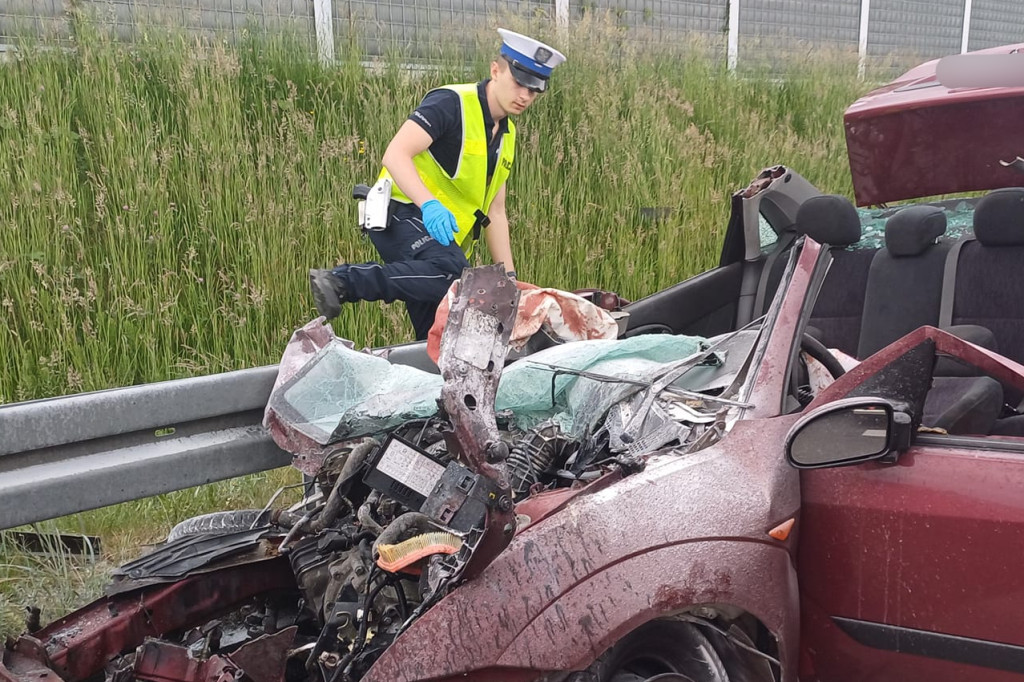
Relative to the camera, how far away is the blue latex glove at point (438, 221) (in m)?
4.58

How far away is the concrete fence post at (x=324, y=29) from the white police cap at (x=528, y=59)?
7.04 feet

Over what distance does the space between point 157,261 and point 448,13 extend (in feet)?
12.3

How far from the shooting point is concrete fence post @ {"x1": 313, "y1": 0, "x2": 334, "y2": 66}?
645 centimetres

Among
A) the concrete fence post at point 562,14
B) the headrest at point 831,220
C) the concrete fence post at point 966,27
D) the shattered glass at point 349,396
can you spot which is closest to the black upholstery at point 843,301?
the headrest at point 831,220

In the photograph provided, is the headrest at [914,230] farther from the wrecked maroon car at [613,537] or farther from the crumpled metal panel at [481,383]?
the crumpled metal panel at [481,383]

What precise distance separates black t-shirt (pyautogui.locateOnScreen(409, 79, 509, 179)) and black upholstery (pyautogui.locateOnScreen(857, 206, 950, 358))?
2052mm

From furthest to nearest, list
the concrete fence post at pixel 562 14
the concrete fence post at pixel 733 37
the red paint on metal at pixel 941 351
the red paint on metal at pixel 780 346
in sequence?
the concrete fence post at pixel 733 37, the concrete fence post at pixel 562 14, the red paint on metal at pixel 780 346, the red paint on metal at pixel 941 351

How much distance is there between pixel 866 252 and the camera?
14.2ft

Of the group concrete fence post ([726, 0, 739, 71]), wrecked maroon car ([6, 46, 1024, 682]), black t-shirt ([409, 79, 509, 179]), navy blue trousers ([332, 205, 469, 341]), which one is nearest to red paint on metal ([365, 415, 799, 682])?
wrecked maroon car ([6, 46, 1024, 682])

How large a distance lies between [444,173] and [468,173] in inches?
5.2

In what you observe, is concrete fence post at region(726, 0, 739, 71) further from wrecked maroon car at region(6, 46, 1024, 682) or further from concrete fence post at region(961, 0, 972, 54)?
wrecked maroon car at region(6, 46, 1024, 682)

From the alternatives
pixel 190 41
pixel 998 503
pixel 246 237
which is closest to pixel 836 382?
pixel 998 503

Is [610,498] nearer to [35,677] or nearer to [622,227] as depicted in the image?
[35,677]

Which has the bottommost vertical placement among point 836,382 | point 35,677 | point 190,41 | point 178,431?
point 35,677
